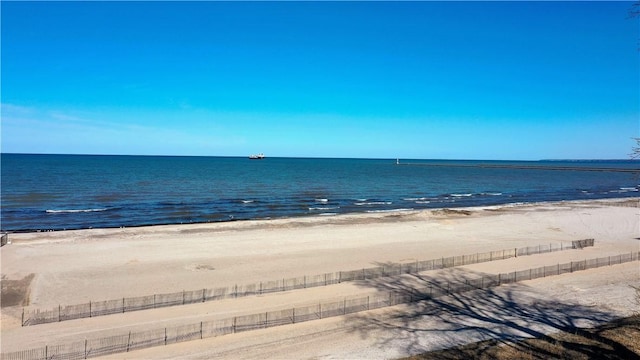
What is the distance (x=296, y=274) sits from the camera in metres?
19.8

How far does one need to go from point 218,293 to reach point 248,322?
10.2 ft

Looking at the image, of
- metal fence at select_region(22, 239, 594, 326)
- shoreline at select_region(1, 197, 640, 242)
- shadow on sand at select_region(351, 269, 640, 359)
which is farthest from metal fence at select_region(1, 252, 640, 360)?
shoreline at select_region(1, 197, 640, 242)

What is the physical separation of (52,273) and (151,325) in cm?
880

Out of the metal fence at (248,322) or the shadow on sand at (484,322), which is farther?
the shadow on sand at (484,322)

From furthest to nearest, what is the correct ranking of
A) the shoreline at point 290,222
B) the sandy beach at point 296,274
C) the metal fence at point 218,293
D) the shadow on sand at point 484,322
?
the shoreline at point 290,222 → the metal fence at point 218,293 → the sandy beach at point 296,274 → the shadow on sand at point 484,322

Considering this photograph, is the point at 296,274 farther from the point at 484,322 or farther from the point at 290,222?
the point at 290,222

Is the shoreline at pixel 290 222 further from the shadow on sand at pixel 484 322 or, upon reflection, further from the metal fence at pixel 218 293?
the shadow on sand at pixel 484 322

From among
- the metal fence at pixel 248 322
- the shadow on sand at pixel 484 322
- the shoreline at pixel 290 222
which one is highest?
the shoreline at pixel 290 222

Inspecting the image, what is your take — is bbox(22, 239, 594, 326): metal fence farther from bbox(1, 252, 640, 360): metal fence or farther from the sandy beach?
bbox(1, 252, 640, 360): metal fence

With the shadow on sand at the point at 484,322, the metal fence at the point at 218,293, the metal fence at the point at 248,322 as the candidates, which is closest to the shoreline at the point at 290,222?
the metal fence at the point at 218,293

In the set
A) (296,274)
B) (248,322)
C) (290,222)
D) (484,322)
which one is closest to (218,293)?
(248,322)

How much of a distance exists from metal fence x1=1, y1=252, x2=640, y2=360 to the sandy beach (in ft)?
0.94

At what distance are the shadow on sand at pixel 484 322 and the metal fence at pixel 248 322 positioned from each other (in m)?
0.24

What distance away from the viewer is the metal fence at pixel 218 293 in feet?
44.3
